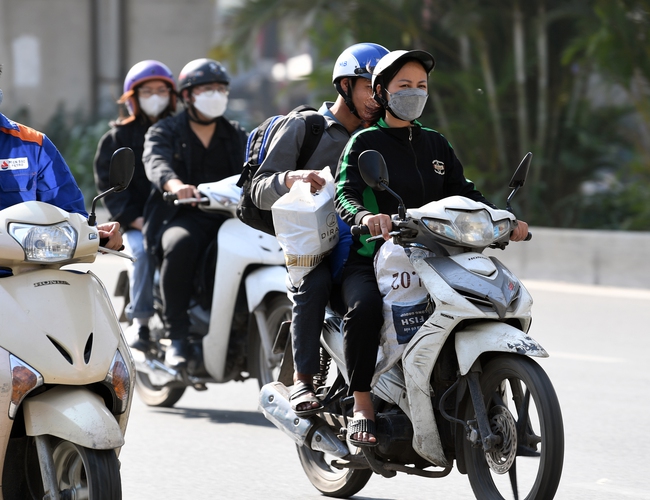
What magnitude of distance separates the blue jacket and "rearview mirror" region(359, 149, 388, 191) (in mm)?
1002

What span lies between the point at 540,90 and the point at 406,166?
10.1 metres

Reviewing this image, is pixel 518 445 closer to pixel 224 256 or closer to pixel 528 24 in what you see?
pixel 224 256

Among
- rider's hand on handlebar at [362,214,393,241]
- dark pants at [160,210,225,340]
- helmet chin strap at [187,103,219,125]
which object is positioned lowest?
dark pants at [160,210,225,340]

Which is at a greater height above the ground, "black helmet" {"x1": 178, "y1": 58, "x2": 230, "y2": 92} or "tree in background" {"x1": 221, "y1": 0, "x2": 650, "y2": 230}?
"black helmet" {"x1": 178, "y1": 58, "x2": 230, "y2": 92}

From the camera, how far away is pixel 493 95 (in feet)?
47.5

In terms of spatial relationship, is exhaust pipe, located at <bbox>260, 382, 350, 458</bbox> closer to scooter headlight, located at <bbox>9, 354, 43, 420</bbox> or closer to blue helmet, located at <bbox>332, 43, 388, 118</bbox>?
blue helmet, located at <bbox>332, 43, 388, 118</bbox>

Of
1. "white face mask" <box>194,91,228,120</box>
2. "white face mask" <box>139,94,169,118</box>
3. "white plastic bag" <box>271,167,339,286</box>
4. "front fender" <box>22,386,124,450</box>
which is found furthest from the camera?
"white face mask" <box>139,94,169,118</box>

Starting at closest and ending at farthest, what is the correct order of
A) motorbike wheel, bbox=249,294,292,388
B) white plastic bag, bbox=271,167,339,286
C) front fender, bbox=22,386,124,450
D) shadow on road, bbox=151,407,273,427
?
1. front fender, bbox=22,386,124,450
2. white plastic bag, bbox=271,167,339,286
3. motorbike wheel, bbox=249,294,292,388
4. shadow on road, bbox=151,407,273,427

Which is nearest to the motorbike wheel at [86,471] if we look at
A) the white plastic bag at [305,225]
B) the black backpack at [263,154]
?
the white plastic bag at [305,225]

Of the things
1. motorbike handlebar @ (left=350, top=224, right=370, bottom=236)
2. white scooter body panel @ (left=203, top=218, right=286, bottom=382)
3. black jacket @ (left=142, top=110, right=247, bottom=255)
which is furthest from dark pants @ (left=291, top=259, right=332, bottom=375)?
black jacket @ (left=142, top=110, right=247, bottom=255)

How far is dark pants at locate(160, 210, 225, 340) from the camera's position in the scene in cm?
692

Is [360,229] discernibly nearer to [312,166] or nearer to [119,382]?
[312,166]

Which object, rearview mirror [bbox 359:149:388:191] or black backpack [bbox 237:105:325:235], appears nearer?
rearview mirror [bbox 359:149:388:191]

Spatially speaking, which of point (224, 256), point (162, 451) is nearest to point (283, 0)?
point (224, 256)
